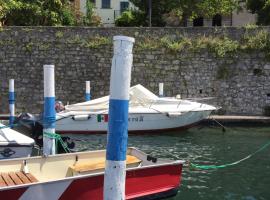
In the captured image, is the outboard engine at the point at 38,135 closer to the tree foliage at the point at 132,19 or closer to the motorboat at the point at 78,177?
the motorboat at the point at 78,177

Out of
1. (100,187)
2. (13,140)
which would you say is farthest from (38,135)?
(100,187)

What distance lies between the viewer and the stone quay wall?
21.2 m

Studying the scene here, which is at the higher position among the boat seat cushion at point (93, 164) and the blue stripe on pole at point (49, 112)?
the blue stripe on pole at point (49, 112)

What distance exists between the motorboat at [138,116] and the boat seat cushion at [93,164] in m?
7.55

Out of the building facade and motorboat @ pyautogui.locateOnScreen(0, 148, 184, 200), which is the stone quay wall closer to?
motorboat @ pyautogui.locateOnScreen(0, 148, 184, 200)

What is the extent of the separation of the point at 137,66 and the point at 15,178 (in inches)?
545

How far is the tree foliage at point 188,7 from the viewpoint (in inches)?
1225

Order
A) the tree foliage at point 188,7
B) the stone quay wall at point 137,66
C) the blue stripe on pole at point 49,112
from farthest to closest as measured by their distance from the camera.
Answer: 1. the tree foliage at point 188,7
2. the stone quay wall at point 137,66
3. the blue stripe on pole at point 49,112

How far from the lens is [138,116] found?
17031mm

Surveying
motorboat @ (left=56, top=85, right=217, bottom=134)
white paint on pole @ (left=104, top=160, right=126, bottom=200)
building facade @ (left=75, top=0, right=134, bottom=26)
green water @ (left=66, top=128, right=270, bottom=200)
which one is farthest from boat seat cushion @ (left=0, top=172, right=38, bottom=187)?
building facade @ (left=75, top=0, right=134, bottom=26)

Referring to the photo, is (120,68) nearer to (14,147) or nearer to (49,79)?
(49,79)

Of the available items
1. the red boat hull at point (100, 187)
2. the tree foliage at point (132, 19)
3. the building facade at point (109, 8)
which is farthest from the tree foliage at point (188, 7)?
the red boat hull at point (100, 187)

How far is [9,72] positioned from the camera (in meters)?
21.9

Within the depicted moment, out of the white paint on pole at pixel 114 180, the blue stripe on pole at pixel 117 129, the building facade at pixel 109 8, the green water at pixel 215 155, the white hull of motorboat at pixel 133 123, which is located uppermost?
the building facade at pixel 109 8
